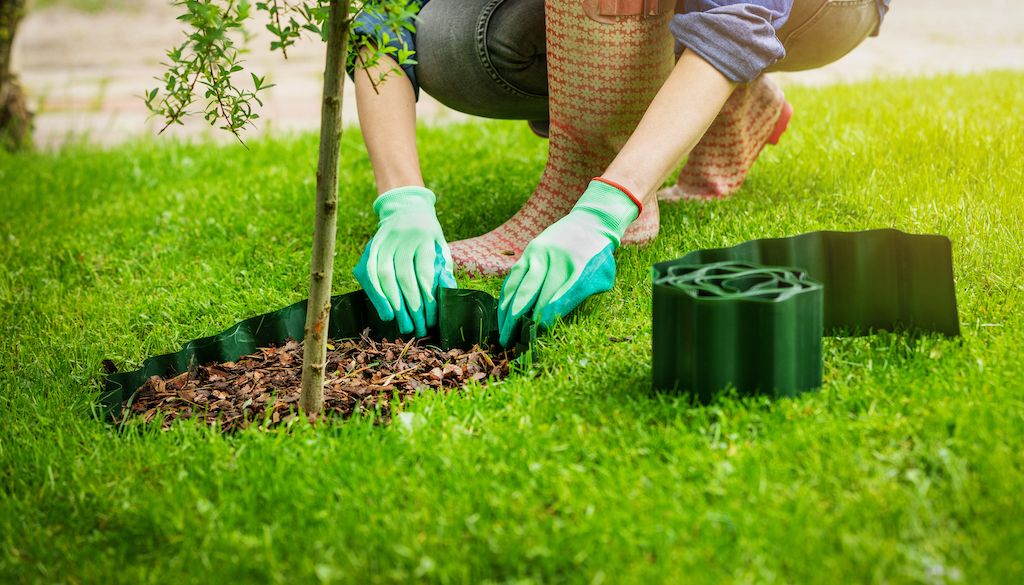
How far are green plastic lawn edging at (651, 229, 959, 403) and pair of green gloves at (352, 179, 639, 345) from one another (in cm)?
24

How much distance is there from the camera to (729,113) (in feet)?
8.21

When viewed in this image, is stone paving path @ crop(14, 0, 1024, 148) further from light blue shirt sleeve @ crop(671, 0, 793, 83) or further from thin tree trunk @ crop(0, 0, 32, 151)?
light blue shirt sleeve @ crop(671, 0, 793, 83)

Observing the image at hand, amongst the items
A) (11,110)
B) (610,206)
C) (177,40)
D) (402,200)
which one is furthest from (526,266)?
(177,40)

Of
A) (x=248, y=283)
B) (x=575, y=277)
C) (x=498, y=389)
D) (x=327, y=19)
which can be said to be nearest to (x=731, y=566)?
(x=498, y=389)

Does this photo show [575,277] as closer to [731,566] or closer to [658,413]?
[658,413]

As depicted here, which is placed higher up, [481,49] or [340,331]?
[481,49]

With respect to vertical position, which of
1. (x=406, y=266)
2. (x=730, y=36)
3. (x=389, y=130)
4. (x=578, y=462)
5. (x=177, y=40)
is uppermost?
(x=177, y=40)

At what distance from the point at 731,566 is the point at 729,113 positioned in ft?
5.14

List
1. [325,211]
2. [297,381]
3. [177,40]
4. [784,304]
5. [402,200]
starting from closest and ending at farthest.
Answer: [784,304] < [325,211] < [297,381] < [402,200] < [177,40]

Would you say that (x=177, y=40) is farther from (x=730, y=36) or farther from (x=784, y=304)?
(x=784, y=304)

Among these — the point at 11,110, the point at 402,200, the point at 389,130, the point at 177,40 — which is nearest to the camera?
the point at 402,200

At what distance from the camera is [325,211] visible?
1.52m

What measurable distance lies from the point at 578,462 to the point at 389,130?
3.43ft

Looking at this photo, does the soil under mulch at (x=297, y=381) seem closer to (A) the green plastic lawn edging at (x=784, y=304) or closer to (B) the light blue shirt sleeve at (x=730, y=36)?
(A) the green plastic lawn edging at (x=784, y=304)
